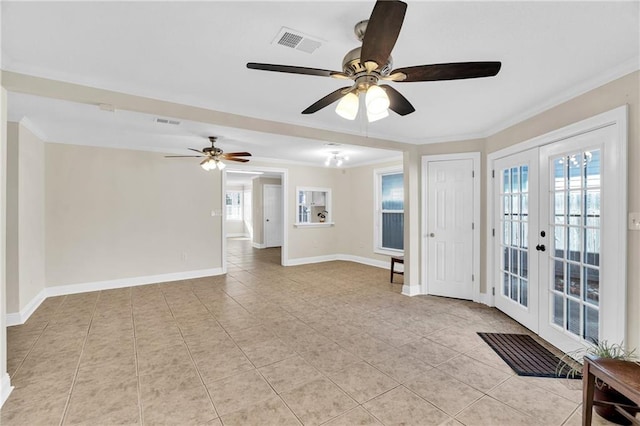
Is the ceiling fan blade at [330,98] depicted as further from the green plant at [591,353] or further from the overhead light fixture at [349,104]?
the green plant at [591,353]

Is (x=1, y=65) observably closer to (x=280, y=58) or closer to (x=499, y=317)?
(x=280, y=58)

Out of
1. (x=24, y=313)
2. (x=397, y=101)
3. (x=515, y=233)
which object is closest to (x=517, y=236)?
(x=515, y=233)

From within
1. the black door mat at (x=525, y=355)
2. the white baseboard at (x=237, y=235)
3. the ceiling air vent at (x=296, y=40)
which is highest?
the ceiling air vent at (x=296, y=40)

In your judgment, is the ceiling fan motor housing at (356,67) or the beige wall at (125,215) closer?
the ceiling fan motor housing at (356,67)

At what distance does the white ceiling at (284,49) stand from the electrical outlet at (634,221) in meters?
1.10

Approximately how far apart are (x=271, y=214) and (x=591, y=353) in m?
8.53

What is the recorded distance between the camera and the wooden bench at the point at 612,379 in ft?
5.24

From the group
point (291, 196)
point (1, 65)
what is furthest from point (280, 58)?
point (291, 196)

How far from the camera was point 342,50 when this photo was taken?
2.12m

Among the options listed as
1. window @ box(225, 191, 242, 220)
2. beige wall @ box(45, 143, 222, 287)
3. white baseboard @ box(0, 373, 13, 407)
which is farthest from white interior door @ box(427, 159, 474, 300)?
window @ box(225, 191, 242, 220)

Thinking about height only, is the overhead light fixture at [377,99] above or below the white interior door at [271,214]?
above

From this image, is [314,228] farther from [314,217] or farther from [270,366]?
[270,366]

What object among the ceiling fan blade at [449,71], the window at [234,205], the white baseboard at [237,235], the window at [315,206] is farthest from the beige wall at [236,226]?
the ceiling fan blade at [449,71]

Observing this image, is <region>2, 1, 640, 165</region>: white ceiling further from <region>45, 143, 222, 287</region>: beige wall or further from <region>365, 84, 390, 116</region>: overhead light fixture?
<region>45, 143, 222, 287</region>: beige wall
